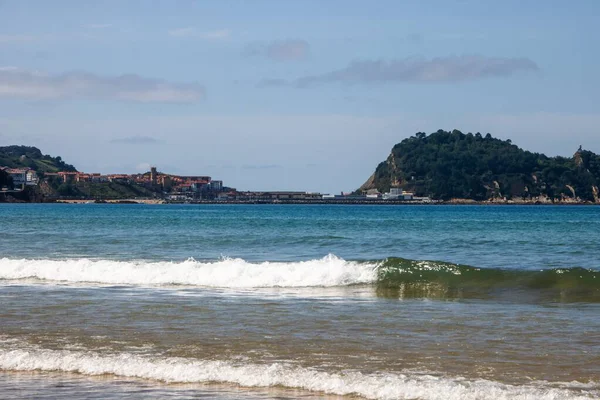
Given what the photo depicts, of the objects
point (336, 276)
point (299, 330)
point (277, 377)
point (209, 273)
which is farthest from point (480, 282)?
point (277, 377)

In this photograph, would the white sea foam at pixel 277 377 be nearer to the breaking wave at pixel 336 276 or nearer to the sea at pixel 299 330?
the sea at pixel 299 330

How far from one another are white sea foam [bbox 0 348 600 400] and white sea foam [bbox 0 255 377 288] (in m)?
10.7

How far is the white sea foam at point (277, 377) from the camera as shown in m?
10.3

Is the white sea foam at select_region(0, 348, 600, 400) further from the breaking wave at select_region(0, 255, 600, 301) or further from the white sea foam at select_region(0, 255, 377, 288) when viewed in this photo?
the white sea foam at select_region(0, 255, 377, 288)

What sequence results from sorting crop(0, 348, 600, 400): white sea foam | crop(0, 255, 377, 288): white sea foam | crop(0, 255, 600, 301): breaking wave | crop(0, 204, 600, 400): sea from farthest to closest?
crop(0, 255, 377, 288): white sea foam < crop(0, 255, 600, 301): breaking wave < crop(0, 204, 600, 400): sea < crop(0, 348, 600, 400): white sea foam

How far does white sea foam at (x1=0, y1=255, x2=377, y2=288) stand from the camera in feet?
77.1

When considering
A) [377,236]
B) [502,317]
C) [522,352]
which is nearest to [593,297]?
[502,317]

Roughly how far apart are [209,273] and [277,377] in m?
13.3

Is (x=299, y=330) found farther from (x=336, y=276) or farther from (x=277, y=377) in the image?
(x=336, y=276)

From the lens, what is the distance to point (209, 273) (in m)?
24.3

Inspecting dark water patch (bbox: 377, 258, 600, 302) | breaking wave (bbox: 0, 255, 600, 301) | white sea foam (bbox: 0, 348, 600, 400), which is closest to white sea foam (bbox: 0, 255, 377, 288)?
breaking wave (bbox: 0, 255, 600, 301)

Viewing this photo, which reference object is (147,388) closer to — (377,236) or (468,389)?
(468,389)

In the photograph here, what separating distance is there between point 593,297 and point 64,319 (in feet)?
41.5

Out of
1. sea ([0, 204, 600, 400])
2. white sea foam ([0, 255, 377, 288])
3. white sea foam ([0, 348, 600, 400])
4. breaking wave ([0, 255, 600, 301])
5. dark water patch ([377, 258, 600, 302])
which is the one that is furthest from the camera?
white sea foam ([0, 255, 377, 288])
